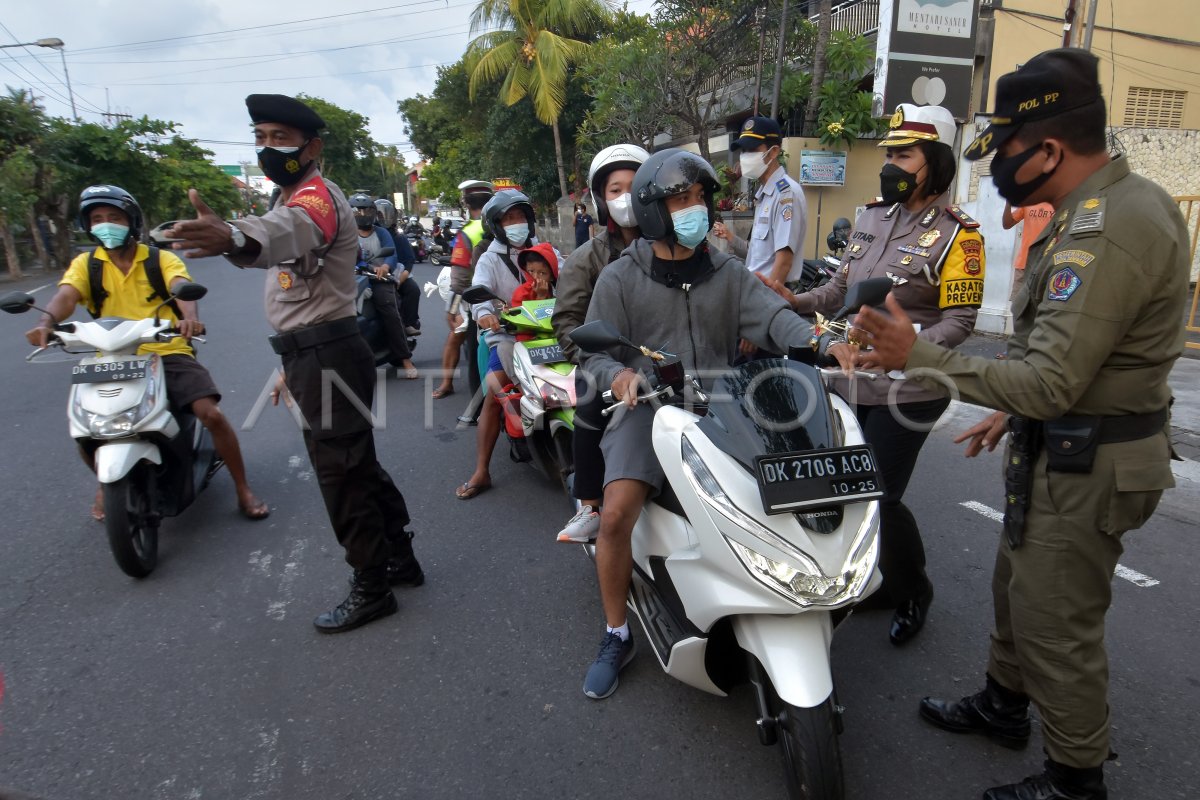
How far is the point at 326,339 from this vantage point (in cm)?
285

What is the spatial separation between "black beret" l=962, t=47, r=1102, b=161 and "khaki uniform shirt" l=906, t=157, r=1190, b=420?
0.18 metres

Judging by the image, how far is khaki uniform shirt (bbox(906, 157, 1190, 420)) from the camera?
1.56 meters

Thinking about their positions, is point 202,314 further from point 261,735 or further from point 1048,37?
point 1048,37

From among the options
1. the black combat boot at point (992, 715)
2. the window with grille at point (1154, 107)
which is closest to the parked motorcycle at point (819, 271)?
the black combat boot at point (992, 715)

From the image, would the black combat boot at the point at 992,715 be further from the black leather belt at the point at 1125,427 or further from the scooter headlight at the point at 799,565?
the black leather belt at the point at 1125,427

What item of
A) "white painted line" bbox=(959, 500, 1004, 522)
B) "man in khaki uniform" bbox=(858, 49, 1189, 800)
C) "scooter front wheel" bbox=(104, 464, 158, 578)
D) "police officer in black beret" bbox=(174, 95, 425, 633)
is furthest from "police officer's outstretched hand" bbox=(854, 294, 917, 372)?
"scooter front wheel" bbox=(104, 464, 158, 578)

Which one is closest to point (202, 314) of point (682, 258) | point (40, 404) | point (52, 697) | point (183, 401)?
point (40, 404)

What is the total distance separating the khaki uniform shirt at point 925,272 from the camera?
246 centimetres

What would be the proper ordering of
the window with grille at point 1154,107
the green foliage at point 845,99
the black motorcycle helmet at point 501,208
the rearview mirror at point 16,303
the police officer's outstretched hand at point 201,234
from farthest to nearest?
the window with grille at point 1154,107 < the green foliage at point 845,99 < the black motorcycle helmet at point 501,208 < the rearview mirror at point 16,303 < the police officer's outstretched hand at point 201,234

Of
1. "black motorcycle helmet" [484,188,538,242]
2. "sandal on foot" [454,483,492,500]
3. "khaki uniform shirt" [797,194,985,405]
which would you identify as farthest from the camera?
"black motorcycle helmet" [484,188,538,242]

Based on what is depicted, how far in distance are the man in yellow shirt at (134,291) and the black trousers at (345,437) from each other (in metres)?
1.33

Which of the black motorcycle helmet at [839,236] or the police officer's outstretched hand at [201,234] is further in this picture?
the black motorcycle helmet at [839,236]

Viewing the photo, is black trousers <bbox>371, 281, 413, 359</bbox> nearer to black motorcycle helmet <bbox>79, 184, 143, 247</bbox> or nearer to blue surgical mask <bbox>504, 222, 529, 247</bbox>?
blue surgical mask <bbox>504, 222, 529, 247</bbox>

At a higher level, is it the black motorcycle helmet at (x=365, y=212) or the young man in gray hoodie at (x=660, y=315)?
the black motorcycle helmet at (x=365, y=212)
